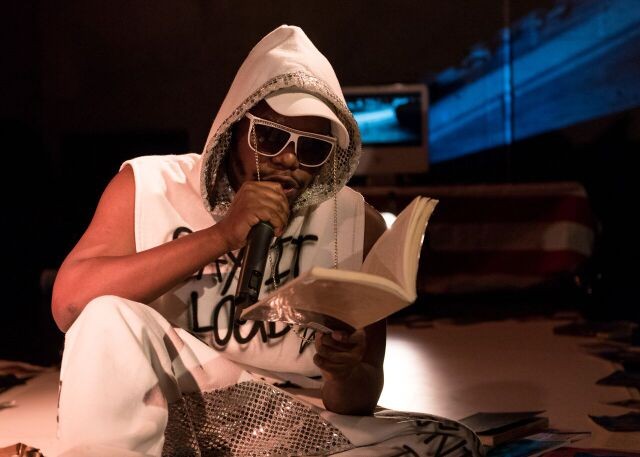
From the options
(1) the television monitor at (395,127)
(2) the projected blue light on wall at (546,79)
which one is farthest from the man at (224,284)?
(2) the projected blue light on wall at (546,79)

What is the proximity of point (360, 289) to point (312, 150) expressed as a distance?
499 mm

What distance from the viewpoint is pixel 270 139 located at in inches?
64.6

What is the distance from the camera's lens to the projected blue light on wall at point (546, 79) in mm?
6434

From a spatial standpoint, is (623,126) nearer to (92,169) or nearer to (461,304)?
(461,304)

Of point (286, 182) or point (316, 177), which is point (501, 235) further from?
point (286, 182)

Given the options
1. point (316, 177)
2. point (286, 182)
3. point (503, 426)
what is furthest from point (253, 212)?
point (503, 426)

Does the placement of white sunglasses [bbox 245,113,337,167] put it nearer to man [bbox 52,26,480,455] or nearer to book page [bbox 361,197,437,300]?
man [bbox 52,26,480,455]

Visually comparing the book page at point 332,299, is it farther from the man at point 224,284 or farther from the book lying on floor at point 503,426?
the book lying on floor at point 503,426

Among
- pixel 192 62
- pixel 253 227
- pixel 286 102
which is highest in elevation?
pixel 192 62

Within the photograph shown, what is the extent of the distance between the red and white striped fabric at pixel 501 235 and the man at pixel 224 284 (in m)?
3.34

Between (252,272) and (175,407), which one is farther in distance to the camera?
(175,407)

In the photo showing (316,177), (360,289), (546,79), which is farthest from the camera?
(546,79)

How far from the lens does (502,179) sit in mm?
6660

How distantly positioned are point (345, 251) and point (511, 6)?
5.15 meters
